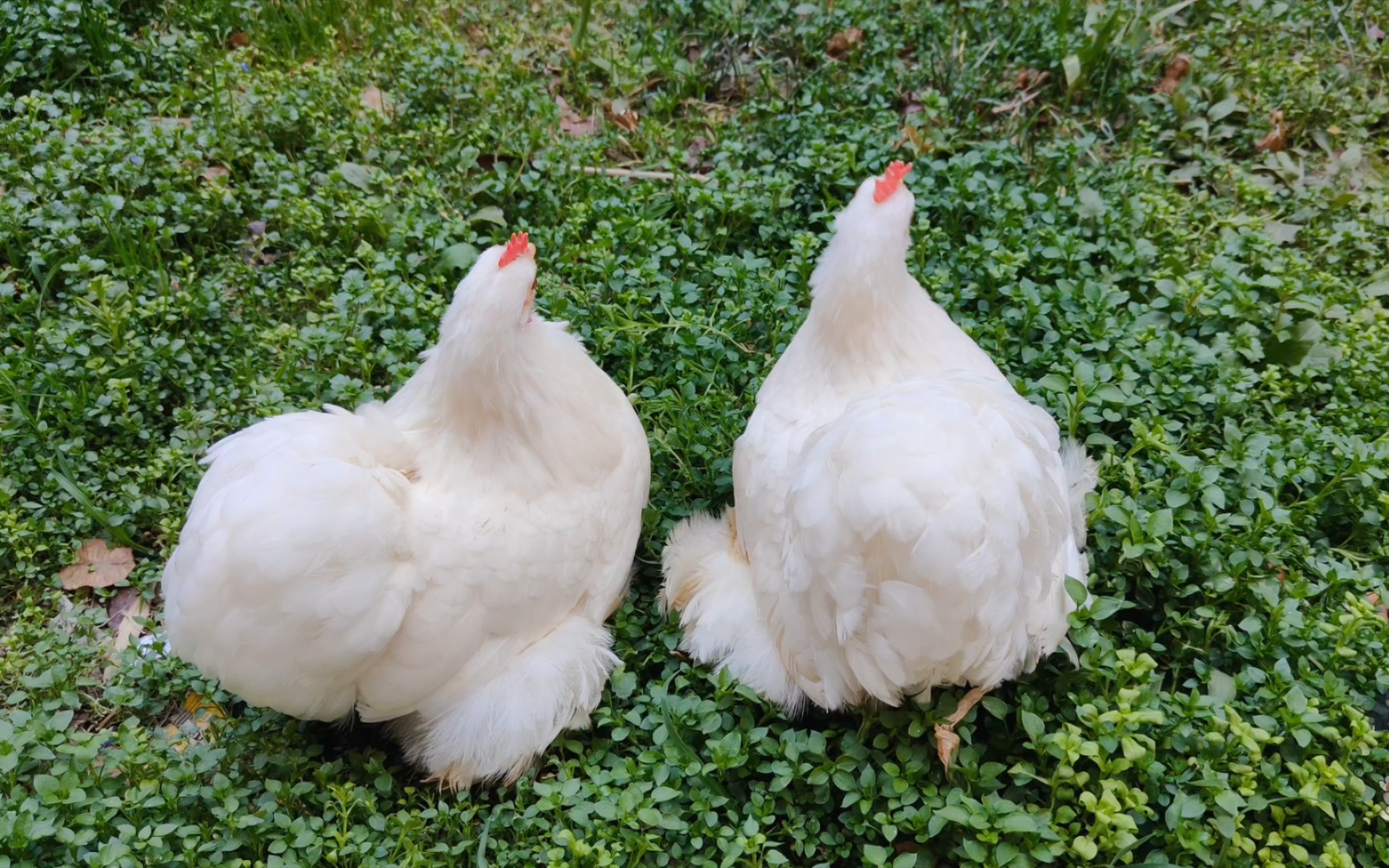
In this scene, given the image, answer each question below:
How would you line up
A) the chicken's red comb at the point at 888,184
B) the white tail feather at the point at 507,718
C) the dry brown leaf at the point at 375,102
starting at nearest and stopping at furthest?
the white tail feather at the point at 507,718 → the chicken's red comb at the point at 888,184 → the dry brown leaf at the point at 375,102

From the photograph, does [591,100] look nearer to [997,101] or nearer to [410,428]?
[997,101]

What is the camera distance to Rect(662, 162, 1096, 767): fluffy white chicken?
2266 millimetres

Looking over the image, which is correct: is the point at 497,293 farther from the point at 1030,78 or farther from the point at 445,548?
the point at 1030,78

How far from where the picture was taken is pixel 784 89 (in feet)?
16.5

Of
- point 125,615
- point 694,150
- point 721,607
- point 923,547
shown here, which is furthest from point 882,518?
point 694,150

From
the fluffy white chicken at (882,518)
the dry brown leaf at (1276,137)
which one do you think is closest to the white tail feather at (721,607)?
the fluffy white chicken at (882,518)

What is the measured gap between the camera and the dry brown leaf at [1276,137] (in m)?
4.65

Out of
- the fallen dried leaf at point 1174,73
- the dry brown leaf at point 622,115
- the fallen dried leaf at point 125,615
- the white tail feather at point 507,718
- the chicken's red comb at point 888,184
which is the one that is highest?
the fallen dried leaf at point 1174,73

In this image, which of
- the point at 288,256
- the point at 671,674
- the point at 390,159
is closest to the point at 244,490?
the point at 671,674

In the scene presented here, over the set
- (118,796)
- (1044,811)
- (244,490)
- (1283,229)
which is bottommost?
(118,796)

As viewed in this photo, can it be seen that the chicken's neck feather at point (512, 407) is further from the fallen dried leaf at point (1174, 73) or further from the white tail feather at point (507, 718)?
the fallen dried leaf at point (1174, 73)

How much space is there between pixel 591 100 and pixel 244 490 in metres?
3.32

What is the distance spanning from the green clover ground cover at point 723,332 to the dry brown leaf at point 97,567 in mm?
49

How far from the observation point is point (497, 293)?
275cm
